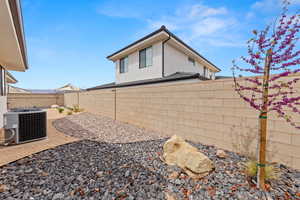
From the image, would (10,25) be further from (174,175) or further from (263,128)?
(263,128)

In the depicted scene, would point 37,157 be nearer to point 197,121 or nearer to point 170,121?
point 170,121

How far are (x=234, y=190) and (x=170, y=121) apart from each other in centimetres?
270

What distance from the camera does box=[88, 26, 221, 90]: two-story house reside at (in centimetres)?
753

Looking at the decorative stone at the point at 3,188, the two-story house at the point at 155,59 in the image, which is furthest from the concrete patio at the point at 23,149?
the two-story house at the point at 155,59

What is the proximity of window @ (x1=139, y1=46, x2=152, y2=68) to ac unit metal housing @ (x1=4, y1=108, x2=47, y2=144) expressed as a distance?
21.0ft

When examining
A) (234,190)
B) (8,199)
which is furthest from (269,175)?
(8,199)

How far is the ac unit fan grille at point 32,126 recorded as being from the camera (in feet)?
11.9

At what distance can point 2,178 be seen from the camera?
2186 millimetres

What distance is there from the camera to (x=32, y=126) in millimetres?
3830

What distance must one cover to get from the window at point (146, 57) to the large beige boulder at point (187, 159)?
6561 millimetres

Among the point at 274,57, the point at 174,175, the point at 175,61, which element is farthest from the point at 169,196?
the point at 175,61

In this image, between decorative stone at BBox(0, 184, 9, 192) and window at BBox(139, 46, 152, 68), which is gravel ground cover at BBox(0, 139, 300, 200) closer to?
decorative stone at BBox(0, 184, 9, 192)

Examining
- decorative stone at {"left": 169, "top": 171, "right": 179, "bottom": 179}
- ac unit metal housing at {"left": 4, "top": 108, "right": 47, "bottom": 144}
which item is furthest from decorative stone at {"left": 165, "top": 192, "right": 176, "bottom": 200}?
ac unit metal housing at {"left": 4, "top": 108, "right": 47, "bottom": 144}

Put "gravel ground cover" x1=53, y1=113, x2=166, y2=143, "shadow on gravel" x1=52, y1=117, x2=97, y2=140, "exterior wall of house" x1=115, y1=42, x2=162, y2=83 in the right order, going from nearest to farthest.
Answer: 1. "gravel ground cover" x1=53, y1=113, x2=166, y2=143
2. "shadow on gravel" x1=52, y1=117, x2=97, y2=140
3. "exterior wall of house" x1=115, y1=42, x2=162, y2=83
